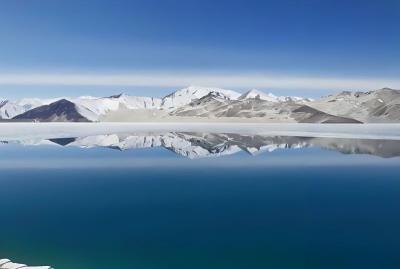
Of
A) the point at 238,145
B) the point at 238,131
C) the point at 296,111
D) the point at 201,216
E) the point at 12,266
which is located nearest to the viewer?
the point at 12,266

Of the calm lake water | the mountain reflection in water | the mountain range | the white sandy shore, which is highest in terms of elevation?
the mountain range

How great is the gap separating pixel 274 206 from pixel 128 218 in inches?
144

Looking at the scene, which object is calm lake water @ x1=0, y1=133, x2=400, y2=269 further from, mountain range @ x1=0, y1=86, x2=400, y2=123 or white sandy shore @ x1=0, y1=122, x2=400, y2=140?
mountain range @ x1=0, y1=86, x2=400, y2=123

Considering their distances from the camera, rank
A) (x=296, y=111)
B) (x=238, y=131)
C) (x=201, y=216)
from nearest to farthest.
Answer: (x=201, y=216), (x=238, y=131), (x=296, y=111)

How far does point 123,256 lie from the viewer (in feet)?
25.0

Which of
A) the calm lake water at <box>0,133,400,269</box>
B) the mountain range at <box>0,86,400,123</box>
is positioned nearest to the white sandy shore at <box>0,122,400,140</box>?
the calm lake water at <box>0,133,400,269</box>

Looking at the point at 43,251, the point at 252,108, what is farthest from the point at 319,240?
the point at 252,108

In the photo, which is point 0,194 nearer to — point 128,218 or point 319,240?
point 128,218

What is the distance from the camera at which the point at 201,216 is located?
10.4 meters

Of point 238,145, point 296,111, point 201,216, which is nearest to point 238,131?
point 238,145

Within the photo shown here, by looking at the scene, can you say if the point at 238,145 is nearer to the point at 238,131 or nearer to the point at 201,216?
the point at 201,216

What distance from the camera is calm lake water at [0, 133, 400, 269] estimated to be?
7.61 m

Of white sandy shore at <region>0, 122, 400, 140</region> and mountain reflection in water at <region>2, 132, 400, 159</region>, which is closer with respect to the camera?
mountain reflection in water at <region>2, 132, 400, 159</region>

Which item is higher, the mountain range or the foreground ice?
the mountain range
